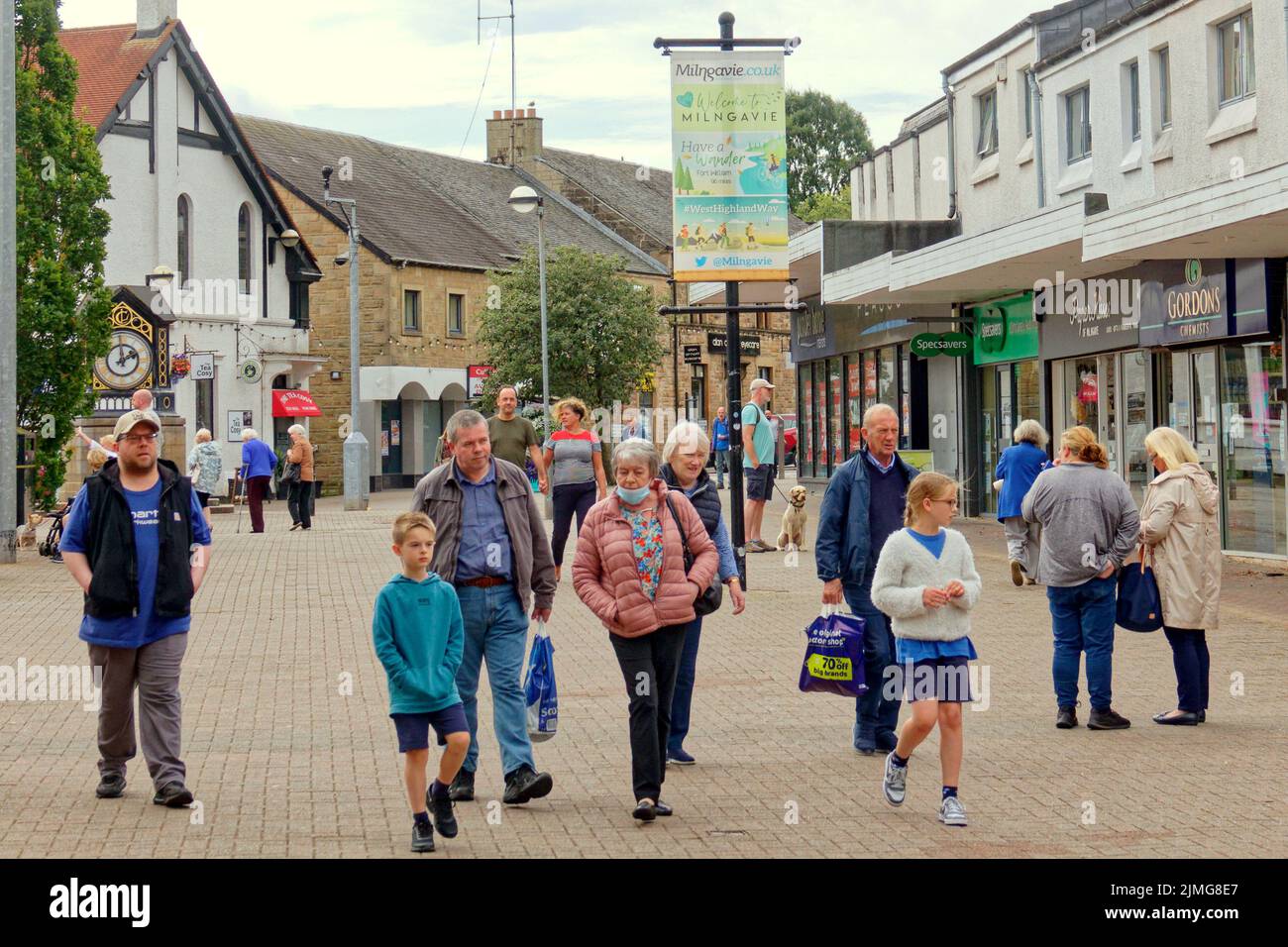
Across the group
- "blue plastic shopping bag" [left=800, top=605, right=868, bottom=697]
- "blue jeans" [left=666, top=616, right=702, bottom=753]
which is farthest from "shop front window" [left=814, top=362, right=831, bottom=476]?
"blue plastic shopping bag" [left=800, top=605, right=868, bottom=697]

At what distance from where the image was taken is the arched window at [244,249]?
151 ft

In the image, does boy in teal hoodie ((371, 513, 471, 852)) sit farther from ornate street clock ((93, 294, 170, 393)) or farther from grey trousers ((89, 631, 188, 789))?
ornate street clock ((93, 294, 170, 393))

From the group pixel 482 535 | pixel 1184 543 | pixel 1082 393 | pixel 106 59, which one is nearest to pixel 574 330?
pixel 106 59

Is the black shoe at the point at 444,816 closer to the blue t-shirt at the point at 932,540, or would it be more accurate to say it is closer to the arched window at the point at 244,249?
the blue t-shirt at the point at 932,540

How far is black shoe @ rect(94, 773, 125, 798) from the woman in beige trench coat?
5.58m

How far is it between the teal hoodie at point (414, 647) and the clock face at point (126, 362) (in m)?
24.3

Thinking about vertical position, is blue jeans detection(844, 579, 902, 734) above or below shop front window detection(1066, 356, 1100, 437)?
below

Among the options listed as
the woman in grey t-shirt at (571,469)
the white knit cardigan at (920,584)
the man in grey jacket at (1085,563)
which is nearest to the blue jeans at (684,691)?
the white knit cardigan at (920,584)

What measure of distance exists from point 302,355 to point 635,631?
41422 mm

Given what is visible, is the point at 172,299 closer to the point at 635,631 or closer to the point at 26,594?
the point at 26,594

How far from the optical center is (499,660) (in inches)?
313

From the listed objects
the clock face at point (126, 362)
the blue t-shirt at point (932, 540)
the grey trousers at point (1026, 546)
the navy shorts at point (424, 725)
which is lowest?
the navy shorts at point (424, 725)

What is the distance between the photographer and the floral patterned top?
7.78m
